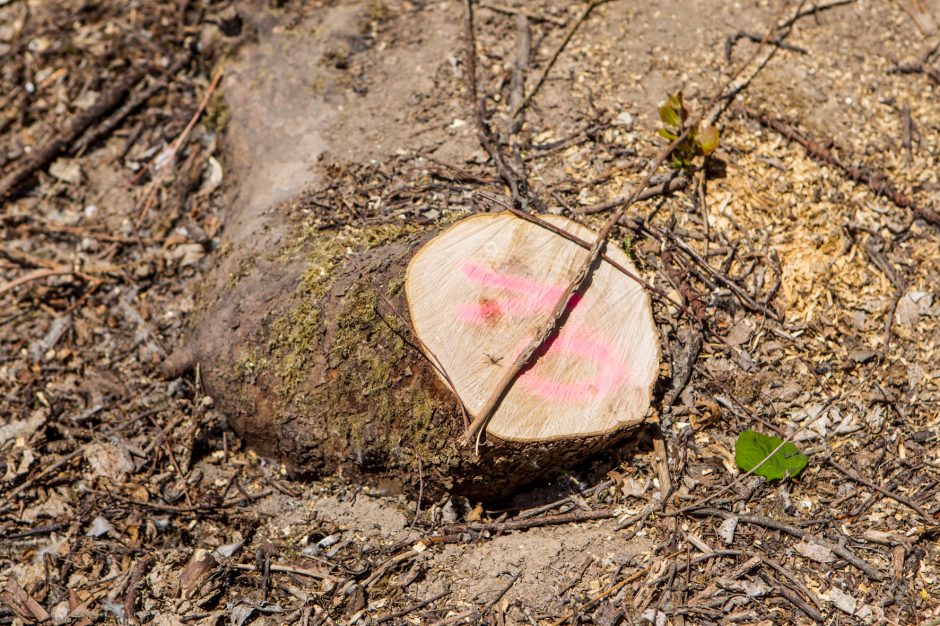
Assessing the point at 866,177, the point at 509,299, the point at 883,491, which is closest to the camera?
the point at 509,299

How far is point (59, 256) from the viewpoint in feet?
11.7

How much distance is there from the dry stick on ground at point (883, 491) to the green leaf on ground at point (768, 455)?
0.13 m

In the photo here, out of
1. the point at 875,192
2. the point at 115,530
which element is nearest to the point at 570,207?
the point at 875,192

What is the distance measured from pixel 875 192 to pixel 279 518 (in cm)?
282

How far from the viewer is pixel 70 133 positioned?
12.7 ft

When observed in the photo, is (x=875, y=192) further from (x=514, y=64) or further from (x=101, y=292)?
(x=101, y=292)

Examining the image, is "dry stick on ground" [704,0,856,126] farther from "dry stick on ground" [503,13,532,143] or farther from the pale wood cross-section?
the pale wood cross-section

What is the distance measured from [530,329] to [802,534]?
3.73ft

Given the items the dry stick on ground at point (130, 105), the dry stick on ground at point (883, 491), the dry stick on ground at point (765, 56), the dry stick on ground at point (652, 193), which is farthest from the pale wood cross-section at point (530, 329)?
the dry stick on ground at point (130, 105)

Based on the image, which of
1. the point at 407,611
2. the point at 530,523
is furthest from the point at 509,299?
the point at 407,611

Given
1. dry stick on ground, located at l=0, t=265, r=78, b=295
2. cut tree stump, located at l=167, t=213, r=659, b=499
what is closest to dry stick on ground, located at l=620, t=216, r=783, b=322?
cut tree stump, located at l=167, t=213, r=659, b=499

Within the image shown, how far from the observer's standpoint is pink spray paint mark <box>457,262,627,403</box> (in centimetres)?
223

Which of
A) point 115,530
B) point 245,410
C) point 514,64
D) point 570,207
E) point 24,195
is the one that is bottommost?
point 115,530

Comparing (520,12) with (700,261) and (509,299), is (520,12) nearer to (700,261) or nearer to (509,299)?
(700,261)
